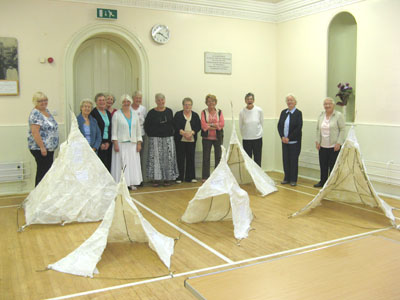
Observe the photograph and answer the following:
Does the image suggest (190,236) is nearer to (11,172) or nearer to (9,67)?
(11,172)

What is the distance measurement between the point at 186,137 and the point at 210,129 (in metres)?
0.44

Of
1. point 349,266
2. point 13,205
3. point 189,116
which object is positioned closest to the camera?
point 349,266

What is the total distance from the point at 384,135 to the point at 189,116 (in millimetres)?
3031

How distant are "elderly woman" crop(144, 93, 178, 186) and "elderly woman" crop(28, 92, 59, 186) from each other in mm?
1689

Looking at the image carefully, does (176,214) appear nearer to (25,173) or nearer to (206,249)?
(206,249)

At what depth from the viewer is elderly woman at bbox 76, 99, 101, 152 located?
5961 mm

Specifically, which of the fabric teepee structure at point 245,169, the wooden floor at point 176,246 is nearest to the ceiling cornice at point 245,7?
the fabric teepee structure at point 245,169

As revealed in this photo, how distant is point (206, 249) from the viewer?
4.07m

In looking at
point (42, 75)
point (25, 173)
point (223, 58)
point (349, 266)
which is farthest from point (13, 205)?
point (349, 266)

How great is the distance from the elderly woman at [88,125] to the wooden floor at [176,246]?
104cm

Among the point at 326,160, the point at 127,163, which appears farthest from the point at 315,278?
the point at 326,160

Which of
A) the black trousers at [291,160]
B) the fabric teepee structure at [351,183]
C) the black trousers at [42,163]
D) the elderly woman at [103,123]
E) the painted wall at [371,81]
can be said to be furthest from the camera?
the black trousers at [291,160]

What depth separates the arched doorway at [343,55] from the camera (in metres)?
7.20

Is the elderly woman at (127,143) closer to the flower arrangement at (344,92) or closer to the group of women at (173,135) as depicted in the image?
the group of women at (173,135)
